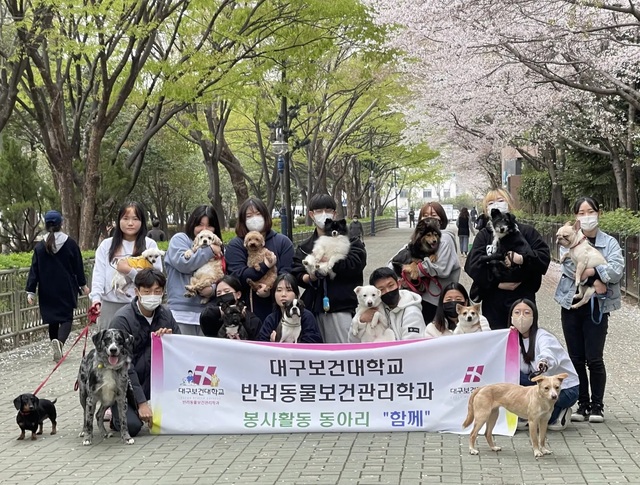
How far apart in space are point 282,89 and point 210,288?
17579 millimetres

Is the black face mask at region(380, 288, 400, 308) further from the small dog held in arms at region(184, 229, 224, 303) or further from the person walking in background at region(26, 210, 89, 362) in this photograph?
the person walking in background at region(26, 210, 89, 362)

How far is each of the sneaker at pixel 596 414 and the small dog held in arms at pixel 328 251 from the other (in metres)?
2.28

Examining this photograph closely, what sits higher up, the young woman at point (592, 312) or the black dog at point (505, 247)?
the black dog at point (505, 247)

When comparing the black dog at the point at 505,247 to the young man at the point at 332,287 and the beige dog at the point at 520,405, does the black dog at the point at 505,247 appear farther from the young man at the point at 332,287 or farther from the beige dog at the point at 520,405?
the beige dog at the point at 520,405

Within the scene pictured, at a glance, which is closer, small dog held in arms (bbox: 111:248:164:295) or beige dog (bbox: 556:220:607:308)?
beige dog (bbox: 556:220:607:308)

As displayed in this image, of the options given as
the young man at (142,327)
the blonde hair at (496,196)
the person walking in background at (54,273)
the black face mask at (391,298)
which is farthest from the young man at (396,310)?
the person walking in background at (54,273)

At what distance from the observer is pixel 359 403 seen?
7.37 m

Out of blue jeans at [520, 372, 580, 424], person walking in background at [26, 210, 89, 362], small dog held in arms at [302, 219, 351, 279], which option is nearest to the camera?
blue jeans at [520, 372, 580, 424]

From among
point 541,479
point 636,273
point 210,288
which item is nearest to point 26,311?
point 210,288

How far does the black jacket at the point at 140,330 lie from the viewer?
25.1 feet

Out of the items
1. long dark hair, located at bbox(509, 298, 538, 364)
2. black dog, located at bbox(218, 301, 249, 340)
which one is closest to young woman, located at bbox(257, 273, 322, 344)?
black dog, located at bbox(218, 301, 249, 340)

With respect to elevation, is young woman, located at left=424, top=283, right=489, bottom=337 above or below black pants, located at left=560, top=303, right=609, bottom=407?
above

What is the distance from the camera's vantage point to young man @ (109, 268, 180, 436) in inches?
294

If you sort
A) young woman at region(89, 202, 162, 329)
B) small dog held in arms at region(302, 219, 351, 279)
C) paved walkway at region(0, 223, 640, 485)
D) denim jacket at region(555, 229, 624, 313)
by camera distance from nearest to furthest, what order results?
paved walkway at region(0, 223, 640, 485)
denim jacket at region(555, 229, 624, 313)
small dog held in arms at region(302, 219, 351, 279)
young woman at region(89, 202, 162, 329)
